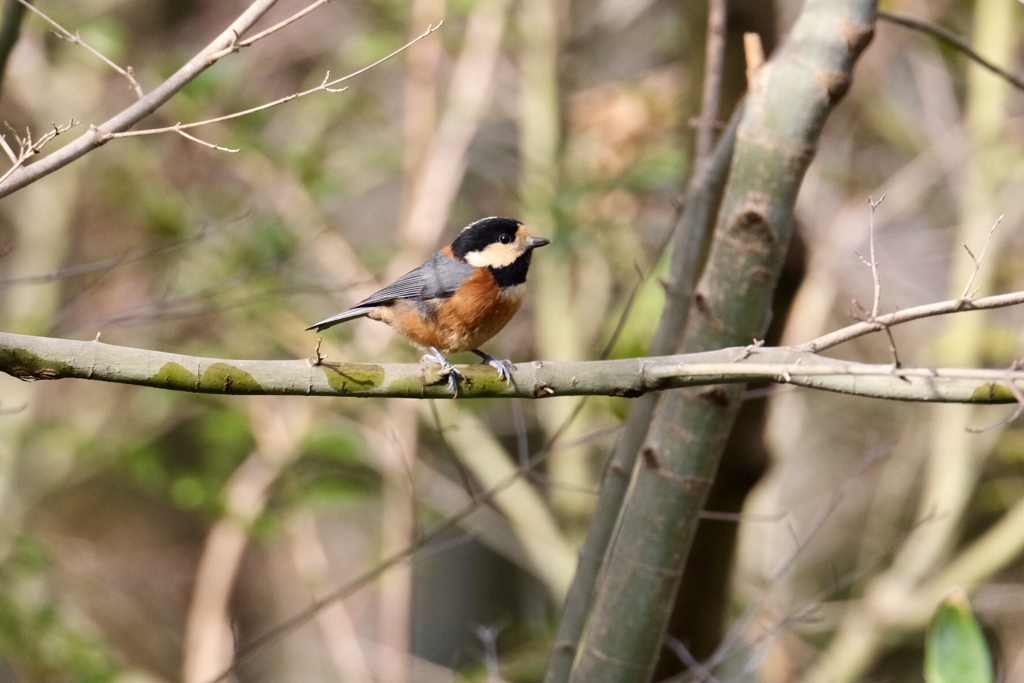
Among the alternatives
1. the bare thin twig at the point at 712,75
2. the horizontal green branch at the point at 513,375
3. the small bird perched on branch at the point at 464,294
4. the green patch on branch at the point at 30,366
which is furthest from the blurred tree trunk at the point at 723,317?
the green patch on branch at the point at 30,366

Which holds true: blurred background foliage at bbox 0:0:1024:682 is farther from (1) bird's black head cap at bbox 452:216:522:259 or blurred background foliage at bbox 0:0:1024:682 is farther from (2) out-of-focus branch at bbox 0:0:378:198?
(2) out-of-focus branch at bbox 0:0:378:198

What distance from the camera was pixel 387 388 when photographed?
2.05 metres

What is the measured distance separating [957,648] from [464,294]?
176cm

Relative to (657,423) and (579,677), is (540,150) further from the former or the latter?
(579,677)

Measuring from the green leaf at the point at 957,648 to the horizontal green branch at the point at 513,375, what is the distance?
101cm

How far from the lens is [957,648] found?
2574 mm

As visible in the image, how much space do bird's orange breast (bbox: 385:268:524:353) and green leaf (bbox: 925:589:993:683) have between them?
158cm

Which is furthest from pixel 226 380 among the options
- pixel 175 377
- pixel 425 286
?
pixel 425 286

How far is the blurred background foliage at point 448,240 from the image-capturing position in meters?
4.69

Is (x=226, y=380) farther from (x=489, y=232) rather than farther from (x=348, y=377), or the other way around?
(x=489, y=232)

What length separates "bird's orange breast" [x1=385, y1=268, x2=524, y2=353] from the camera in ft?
10.6

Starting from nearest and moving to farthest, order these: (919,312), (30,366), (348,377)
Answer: (919,312) → (30,366) → (348,377)

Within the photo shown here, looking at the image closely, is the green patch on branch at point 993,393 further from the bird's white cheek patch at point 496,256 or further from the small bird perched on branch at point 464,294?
the bird's white cheek patch at point 496,256

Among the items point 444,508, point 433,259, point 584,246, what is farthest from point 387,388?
point 444,508
